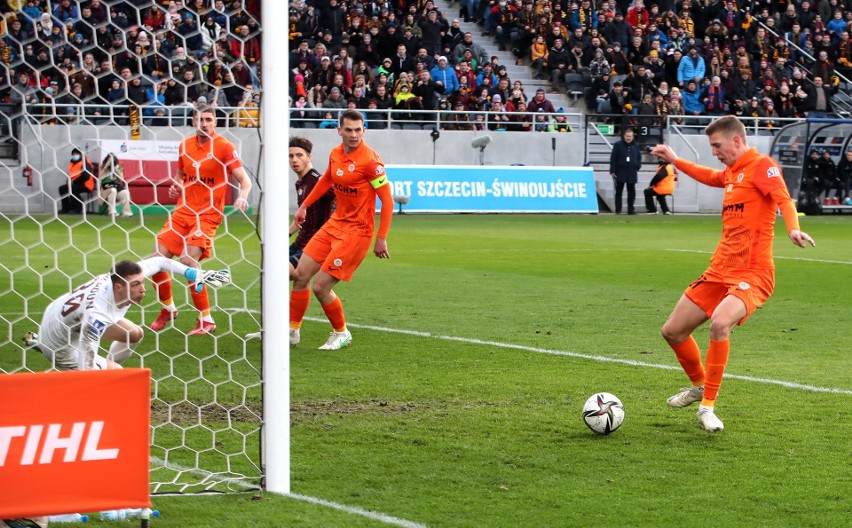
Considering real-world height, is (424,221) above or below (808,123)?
below

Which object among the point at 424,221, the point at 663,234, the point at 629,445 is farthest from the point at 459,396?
the point at 424,221

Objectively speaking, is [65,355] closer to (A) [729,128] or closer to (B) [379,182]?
(B) [379,182]

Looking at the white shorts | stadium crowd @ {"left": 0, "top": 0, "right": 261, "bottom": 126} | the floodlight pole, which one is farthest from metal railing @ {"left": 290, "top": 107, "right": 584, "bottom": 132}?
the floodlight pole

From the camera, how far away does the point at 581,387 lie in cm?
768

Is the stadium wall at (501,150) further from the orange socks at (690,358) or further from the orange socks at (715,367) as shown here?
the orange socks at (715,367)

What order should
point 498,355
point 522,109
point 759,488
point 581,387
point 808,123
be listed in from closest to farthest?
1. point 759,488
2. point 581,387
3. point 498,355
4. point 808,123
5. point 522,109

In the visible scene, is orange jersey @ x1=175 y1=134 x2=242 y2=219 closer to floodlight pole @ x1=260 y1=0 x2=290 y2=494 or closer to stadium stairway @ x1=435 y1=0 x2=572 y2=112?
floodlight pole @ x1=260 y1=0 x2=290 y2=494

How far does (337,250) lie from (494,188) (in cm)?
1906

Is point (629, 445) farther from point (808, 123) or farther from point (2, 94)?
point (808, 123)

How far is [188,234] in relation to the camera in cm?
974

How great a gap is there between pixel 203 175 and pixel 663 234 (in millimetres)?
14455

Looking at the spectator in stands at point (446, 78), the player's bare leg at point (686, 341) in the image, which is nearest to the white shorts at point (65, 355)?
the player's bare leg at point (686, 341)

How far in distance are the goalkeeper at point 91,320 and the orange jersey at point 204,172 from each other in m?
0.71

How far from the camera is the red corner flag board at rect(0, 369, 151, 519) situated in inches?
165
